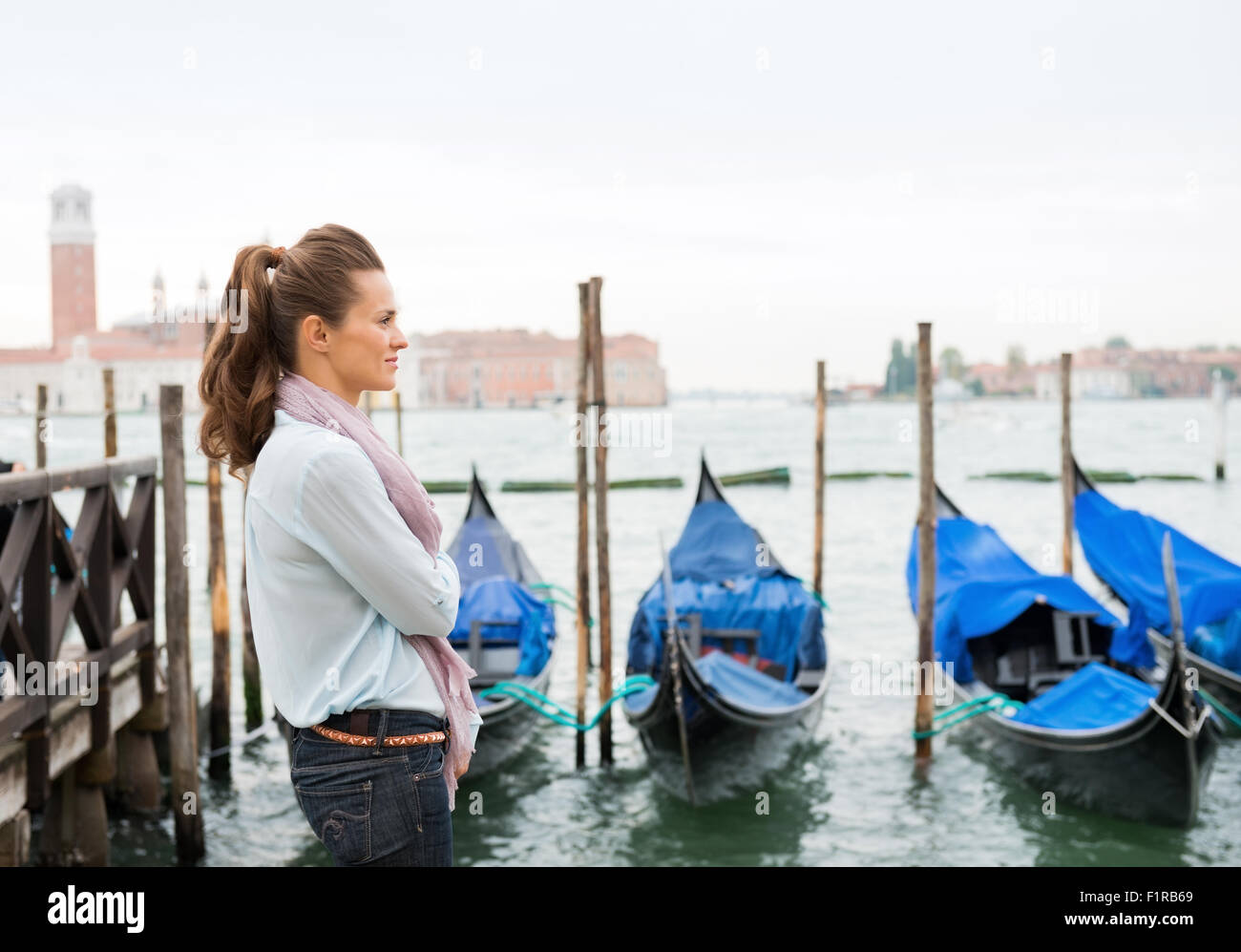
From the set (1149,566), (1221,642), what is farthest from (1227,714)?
(1149,566)

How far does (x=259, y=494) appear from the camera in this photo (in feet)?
3.22

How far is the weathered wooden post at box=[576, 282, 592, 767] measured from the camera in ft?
17.8

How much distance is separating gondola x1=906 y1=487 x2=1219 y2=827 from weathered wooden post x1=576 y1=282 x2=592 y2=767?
164 centimetres

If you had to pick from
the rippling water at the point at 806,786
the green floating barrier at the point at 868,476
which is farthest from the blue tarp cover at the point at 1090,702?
the green floating barrier at the point at 868,476

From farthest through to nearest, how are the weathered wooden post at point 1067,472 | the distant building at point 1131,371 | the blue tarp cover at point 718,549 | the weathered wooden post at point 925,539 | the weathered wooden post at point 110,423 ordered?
1. the distant building at point 1131,371
2. the weathered wooden post at point 1067,472
3. the weathered wooden post at point 110,423
4. the blue tarp cover at point 718,549
5. the weathered wooden post at point 925,539

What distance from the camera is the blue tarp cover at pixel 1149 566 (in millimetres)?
5910

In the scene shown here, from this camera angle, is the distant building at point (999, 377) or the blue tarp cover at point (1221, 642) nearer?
the blue tarp cover at point (1221, 642)

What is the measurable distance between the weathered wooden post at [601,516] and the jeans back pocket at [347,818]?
4.21m

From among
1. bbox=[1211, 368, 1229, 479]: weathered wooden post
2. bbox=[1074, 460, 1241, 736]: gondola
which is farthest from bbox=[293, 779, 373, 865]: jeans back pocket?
bbox=[1211, 368, 1229, 479]: weathered wooden post

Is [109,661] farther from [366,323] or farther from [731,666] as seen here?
[366,323]

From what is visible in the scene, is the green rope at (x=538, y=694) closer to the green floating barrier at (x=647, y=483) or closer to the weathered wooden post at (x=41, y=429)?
the weathered wooden post at (x=41, y=429)

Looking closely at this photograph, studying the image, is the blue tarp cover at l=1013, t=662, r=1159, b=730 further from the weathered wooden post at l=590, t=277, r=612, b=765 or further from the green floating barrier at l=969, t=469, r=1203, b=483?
the green floating barrier at l=969, t=469, r=1203, b=483

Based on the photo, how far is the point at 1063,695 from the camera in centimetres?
488
